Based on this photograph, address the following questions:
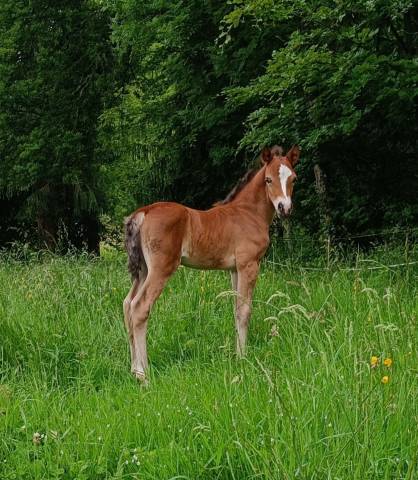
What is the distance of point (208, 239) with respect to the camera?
260 inches

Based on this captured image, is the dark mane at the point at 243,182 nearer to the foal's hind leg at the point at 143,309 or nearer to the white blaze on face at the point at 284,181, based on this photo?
the white blaze on face at the point at 284,181

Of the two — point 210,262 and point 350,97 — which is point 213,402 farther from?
point 350,97

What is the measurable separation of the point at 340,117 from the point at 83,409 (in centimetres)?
594

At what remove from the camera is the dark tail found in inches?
251

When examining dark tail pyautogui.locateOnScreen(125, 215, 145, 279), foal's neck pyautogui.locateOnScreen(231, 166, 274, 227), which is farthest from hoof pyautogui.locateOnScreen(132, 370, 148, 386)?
foal's neck pyautogui.locateOnScreen(231, 166, 274, 227)

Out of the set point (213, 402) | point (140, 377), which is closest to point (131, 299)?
point (140, 377)

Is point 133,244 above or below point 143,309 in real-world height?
above

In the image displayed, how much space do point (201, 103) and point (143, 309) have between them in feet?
26.6

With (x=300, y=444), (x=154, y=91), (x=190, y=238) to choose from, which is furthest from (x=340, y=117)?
(x=154, y=91)

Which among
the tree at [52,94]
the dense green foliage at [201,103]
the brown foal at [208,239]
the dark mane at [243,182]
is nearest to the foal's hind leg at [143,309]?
the brown foal at [208,239]

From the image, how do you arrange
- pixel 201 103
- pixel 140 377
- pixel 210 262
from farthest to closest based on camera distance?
1. pixel 201 103
2. pixel 210 262
3. pixel 140 377

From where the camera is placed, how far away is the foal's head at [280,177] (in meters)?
6.46

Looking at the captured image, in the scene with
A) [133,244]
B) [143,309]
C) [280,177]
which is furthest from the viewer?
[280,177]

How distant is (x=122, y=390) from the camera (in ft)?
15.5
